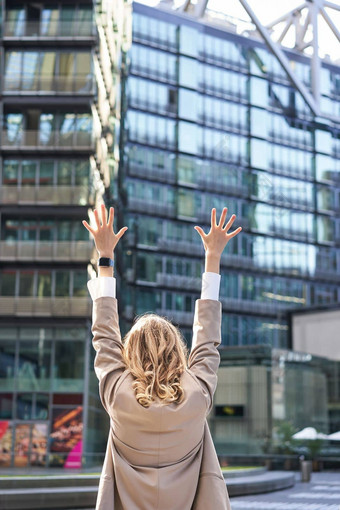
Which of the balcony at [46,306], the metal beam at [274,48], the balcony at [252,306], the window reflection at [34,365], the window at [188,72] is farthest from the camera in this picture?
the window at [188,72]

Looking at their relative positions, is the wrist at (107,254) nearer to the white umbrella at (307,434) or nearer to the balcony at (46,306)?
the white umbrella at (307,434)

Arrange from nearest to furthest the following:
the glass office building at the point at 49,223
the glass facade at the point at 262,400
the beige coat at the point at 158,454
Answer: the beige coat at the point at 158,454 → the glass facade at the point at 262,400 → the glass office building at the point at 49,223

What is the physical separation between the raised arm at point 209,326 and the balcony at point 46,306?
3417cm

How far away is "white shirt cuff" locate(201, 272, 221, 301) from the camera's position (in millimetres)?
3281

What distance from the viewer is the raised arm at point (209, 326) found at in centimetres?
308

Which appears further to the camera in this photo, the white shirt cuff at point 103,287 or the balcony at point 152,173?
the balcony at point 152,173

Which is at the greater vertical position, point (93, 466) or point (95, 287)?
point (95, 287)

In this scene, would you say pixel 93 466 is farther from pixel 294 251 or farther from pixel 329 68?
pixel 329 68

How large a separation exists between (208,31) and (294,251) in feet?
66.1

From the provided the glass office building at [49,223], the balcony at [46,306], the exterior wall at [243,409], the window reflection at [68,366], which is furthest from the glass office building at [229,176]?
the exterior wall at [243,409]

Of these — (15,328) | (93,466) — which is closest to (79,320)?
(15,328)

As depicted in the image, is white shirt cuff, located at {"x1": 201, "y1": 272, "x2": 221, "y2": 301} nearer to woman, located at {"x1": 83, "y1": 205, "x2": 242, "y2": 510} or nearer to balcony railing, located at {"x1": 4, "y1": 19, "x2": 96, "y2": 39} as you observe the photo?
woman, located at {"x1": 83, "y1": 205, "x2": 242, "y2": 510}

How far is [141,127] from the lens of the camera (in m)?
67.0

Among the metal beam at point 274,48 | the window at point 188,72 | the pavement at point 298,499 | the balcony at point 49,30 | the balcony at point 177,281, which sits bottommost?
the pavement at point 298,499
